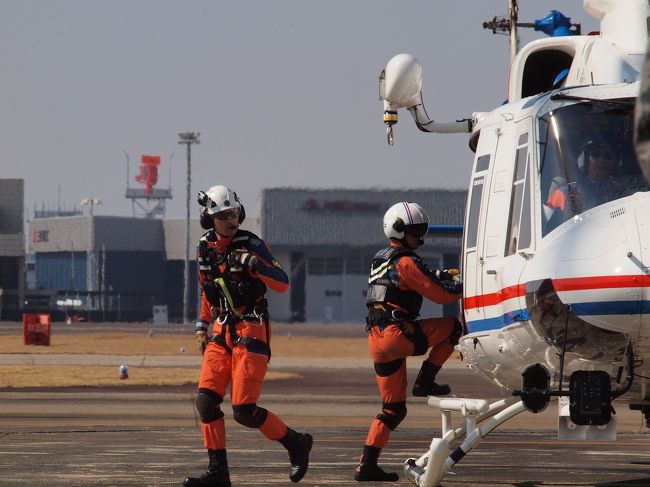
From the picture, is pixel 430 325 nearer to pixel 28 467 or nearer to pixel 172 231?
pixel 28 467

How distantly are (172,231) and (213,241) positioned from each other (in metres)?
105

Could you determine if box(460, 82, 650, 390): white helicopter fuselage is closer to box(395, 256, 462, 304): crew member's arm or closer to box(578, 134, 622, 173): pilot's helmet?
box(578, 134, 622, 173): pilot's helmet

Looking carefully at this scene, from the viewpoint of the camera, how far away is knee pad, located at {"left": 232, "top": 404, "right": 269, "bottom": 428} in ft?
33.8

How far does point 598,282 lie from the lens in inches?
312

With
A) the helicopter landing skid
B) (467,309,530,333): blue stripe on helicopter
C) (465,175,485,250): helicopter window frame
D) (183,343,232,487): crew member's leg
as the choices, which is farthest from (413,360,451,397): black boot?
(183,343,232,487): crew member's leg

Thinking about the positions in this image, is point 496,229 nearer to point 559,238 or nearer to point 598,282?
point 559,238

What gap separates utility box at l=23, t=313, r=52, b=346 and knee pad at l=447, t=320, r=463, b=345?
4053 centimetres

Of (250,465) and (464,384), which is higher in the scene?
(250,465)

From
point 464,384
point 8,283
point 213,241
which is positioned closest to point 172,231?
point 8,283

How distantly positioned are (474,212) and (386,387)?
1.77 meters

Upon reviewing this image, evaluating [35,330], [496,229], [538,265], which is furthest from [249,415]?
[35,330]

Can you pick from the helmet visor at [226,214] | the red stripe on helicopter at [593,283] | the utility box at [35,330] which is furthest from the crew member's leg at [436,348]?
the utility box at [35,330]

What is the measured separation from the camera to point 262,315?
10.5m

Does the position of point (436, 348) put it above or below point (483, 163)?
below
